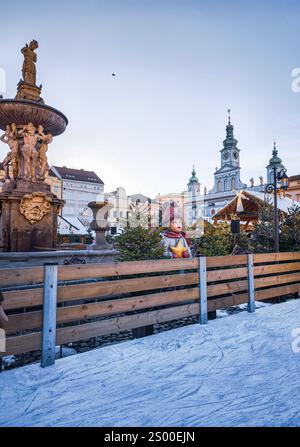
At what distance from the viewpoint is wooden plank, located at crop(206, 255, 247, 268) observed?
4.97 metres

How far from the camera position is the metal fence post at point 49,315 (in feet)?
10.1

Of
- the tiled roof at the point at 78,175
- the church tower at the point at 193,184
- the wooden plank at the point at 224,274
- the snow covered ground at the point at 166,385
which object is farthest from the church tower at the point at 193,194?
the snow covered ground at the point at 166,385

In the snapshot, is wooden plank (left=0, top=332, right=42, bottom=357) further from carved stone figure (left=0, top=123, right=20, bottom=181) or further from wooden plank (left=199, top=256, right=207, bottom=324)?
carved stone figure (left=0, top=123, right=20, bottom=181)

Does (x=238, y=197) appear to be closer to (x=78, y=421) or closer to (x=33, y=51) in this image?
(x=33, y=51)

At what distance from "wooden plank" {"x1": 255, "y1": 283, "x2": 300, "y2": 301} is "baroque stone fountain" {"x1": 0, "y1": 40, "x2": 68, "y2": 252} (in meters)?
6.35

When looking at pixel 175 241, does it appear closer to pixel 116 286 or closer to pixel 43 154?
pixel 116 286

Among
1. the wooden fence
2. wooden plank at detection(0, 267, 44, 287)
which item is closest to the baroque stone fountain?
the wooden fence

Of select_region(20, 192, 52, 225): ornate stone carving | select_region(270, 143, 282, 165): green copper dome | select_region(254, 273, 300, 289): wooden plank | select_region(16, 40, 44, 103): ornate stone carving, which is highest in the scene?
select_region(270, 143, 282, 165): green copper dome

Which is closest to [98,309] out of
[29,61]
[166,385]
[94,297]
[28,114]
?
[94,297]

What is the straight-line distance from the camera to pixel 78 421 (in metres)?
2.07

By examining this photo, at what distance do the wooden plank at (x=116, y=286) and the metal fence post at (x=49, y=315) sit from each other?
12 cm

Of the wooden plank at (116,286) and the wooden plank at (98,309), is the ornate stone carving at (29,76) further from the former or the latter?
the wooden plank at (98,309)

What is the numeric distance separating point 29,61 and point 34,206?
5552 mm
